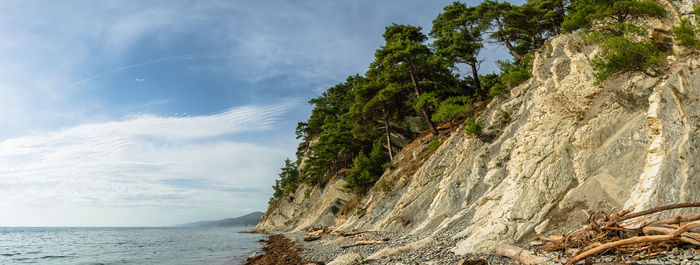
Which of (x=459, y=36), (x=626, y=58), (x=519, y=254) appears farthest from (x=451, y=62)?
(x=519, y=254)

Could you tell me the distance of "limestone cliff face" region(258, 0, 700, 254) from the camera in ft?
27.1

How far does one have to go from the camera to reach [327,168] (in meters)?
51.9

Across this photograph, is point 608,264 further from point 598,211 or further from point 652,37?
point 652,37

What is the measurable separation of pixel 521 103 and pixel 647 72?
8.89 metres

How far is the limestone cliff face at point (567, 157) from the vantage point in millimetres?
8250

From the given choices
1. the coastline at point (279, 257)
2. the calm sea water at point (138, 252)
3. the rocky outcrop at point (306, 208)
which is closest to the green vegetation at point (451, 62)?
the rocky outcrop at point (306, 208)

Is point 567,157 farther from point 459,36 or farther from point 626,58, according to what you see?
point 459,36

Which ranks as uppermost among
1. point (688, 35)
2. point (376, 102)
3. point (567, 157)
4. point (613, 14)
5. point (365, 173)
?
point (376, 102)

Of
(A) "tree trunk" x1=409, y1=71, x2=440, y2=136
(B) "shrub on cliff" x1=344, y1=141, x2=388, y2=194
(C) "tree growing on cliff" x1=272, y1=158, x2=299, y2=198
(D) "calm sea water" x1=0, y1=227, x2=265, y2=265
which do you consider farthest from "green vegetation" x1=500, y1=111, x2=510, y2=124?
(C) "tree growing on cliff" x1=272, y1=158, x2=299, y2=198

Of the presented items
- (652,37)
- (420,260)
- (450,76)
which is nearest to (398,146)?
(450,76)

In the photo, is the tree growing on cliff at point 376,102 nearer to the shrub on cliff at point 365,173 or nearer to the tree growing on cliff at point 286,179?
the shrub on cliff at point 365,173

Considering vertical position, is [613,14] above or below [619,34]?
above

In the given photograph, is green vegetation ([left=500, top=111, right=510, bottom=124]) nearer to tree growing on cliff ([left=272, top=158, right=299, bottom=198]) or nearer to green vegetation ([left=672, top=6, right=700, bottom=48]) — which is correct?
green vegetation ([left=672, top=6, right=700, bottom=48])

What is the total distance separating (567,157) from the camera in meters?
12.0
